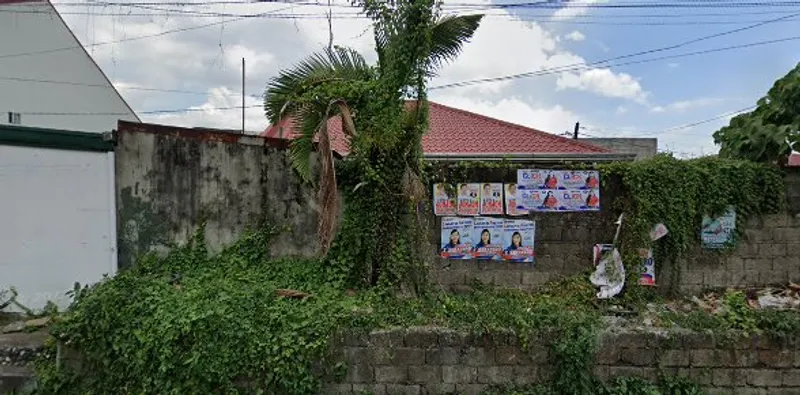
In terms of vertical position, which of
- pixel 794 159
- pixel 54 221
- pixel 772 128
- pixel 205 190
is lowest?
pixel 54 221

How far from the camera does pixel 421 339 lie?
3.51 meters

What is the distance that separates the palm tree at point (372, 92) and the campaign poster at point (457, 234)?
0.87 metres

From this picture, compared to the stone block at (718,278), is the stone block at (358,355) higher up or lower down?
lower down

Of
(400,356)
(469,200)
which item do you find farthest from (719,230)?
(400,356)

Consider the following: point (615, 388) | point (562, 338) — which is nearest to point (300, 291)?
point (562, 338)

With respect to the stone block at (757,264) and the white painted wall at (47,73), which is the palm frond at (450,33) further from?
the white painted wall at (47,73)

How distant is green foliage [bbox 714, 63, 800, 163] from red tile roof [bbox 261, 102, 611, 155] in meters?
3.73

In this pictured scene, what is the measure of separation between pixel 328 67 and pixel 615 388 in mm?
3823

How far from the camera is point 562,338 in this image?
138 inches

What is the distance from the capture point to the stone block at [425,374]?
3.53m

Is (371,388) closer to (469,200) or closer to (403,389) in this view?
(403,389)

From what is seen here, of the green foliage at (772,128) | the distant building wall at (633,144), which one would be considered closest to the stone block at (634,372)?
the green foliage at (772,128)

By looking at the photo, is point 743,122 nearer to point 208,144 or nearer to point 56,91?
point 208,144

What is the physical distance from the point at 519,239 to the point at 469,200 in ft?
2.17
